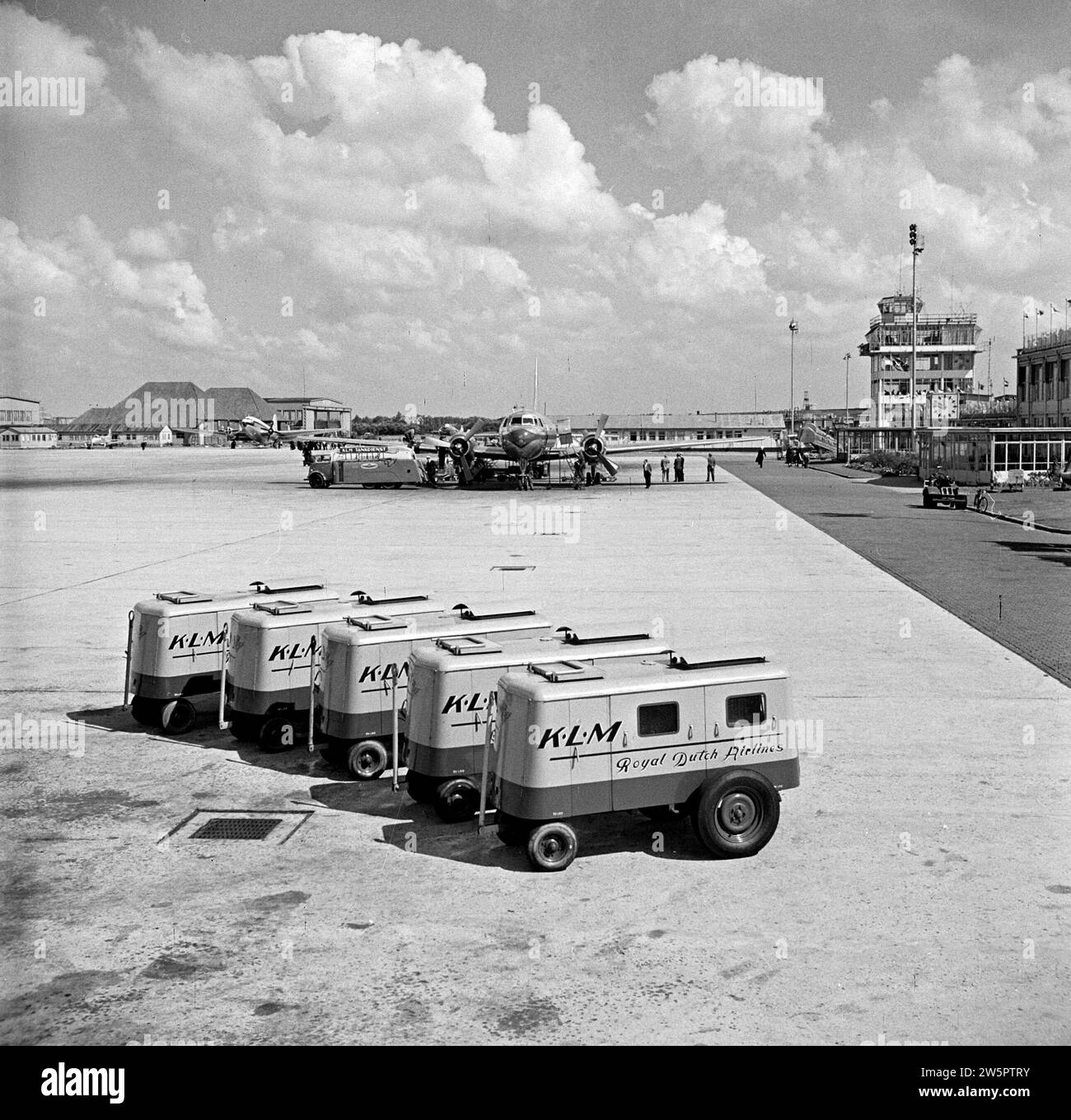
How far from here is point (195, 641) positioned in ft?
60.4

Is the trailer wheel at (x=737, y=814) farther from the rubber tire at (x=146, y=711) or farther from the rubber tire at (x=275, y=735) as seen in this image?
the rubber tire at (x=146, y=711)

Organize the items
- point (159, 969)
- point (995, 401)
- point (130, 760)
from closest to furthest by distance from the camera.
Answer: point (159, 969), point (130, 760), point (995, 401)

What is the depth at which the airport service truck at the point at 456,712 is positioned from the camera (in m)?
13.9

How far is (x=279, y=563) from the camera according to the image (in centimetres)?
3772

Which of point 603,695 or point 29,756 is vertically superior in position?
point 603,695

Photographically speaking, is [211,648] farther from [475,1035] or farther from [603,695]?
[475,1035]

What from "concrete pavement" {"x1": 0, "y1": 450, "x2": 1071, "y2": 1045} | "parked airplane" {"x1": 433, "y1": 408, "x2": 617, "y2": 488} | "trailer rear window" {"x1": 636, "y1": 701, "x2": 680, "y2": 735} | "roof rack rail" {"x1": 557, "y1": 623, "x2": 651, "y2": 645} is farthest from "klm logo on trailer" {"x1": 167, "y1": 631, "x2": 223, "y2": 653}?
"parked airplane" {"x1": 433, "y1": 408, "x2": 617, "y2": 488}

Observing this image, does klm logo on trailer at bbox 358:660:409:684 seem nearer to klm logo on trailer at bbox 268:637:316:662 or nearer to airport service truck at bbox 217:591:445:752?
airport service truck at bbox 217:591:445:752

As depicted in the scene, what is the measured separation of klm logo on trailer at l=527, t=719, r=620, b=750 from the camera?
12211mm

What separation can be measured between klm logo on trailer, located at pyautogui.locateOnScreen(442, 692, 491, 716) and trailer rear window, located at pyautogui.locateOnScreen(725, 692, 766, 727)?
2.84 meters

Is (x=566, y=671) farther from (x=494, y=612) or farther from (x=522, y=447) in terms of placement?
(x=522, y=447)

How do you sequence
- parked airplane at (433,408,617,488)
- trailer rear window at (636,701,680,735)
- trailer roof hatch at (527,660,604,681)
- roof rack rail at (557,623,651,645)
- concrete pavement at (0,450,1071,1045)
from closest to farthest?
concrete pavement at (0,450,1071,1045)
trailer rear window at (636,701,680,735)
trailer roof hatch at (527,660,604,681)
roof rack rail at (557,623,651,645)
parked airplane at (433,408,617,488)

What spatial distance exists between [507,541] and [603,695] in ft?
105

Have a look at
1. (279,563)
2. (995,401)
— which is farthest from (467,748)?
(995,401)
